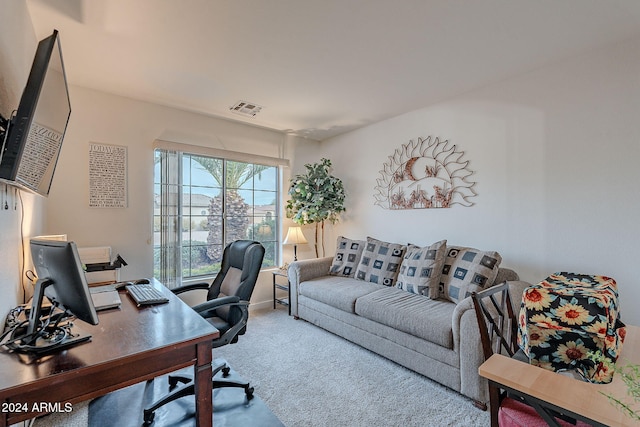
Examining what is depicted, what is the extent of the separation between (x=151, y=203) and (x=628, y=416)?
11.8 feet

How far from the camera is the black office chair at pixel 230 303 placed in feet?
5.88

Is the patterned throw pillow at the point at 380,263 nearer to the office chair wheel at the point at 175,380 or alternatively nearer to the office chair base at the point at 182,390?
the office chair base at the point at 182,390

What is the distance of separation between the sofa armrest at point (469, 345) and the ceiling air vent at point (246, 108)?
2771mm

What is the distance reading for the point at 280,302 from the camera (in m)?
3.84

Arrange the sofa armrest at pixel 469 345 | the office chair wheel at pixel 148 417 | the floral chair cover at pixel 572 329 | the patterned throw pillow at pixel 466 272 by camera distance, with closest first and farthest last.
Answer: the floral chair cover at pixel 572 329
the office chair wheel at pixel 148 417
the sofa armrest at pixel 469 345
the patterned throw pillow at pixel 466 272

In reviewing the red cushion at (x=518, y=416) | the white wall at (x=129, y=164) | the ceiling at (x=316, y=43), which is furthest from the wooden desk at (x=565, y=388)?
the white wall at (x=129, y=164)

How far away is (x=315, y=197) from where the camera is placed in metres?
3.87

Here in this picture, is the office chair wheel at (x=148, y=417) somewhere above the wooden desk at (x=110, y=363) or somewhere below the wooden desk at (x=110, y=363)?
below

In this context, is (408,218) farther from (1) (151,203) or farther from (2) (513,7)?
(1) (151,203)

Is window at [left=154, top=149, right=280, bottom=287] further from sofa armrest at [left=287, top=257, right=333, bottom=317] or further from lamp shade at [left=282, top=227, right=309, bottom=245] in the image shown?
sofa armrest at [left=287, top=257, right=333, bottom=317]

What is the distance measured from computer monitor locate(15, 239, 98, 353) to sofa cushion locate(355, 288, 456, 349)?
1.97 metres

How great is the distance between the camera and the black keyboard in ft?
5.26

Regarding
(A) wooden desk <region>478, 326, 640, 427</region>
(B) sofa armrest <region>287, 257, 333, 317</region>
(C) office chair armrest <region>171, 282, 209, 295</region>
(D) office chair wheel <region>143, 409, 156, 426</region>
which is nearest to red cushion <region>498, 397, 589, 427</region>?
(A) wooden desk <region>478, 326, 640, 427</region>

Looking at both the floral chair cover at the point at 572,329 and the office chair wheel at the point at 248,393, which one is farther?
the office chair wheel at the point at 248,393
